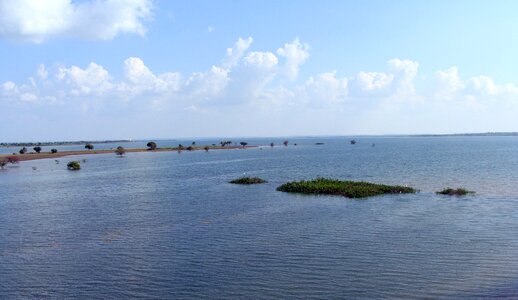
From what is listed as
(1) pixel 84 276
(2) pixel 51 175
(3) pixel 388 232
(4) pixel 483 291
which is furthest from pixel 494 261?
(2) pixel 51 175

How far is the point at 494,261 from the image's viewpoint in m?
30.9

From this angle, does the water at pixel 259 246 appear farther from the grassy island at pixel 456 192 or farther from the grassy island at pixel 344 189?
the grassy island at pixel 344 189

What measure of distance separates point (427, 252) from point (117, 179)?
68.3 metres

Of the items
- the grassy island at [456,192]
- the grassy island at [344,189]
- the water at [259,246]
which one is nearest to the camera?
the water at [259,246]

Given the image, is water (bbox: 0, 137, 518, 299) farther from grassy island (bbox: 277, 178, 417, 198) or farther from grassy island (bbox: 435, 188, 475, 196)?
grassy island (bbox: 277, 178, 417, 198)

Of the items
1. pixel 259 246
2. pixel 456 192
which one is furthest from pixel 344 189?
pixel 259 246

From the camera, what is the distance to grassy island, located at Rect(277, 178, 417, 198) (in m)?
61.6

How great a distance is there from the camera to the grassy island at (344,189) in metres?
61.6

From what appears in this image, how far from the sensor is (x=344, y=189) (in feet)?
208

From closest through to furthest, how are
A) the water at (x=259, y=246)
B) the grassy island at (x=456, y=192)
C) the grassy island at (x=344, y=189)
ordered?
the water at (x=259, y=246) < the grassy island at (x=456, y=192) < the grassy island at (x=344, y=189)

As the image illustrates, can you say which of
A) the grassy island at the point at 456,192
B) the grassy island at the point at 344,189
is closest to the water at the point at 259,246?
the grassy island at the point at 456,192

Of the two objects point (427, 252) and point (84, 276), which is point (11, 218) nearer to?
point (84, 276)

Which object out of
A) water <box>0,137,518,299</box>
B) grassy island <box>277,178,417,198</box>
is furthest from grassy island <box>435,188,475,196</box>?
grassy island <box>277,178,417,198</box>

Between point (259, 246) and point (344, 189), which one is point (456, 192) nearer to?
point (344, 189)
